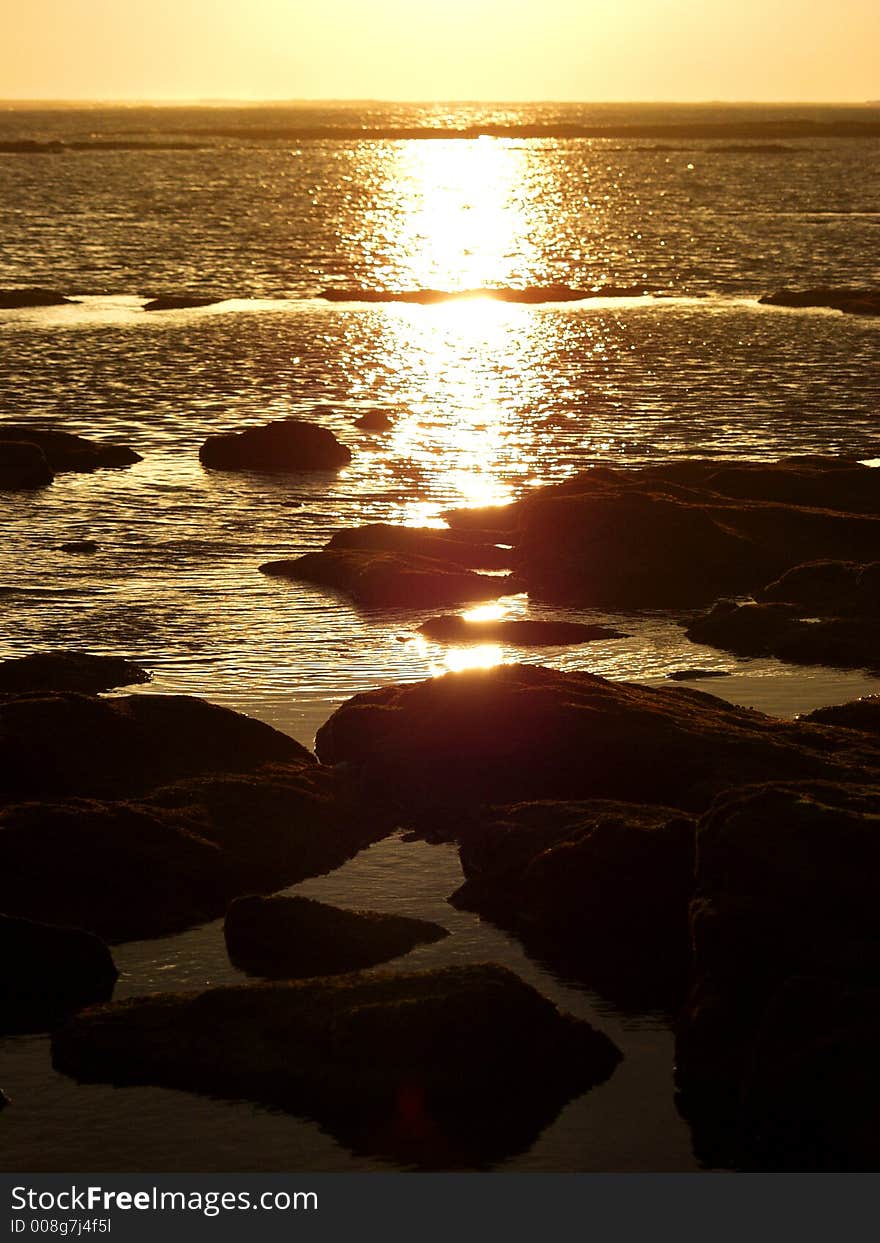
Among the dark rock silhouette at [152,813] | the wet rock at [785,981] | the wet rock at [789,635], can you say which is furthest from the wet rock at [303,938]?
the wet rock at [789,635]

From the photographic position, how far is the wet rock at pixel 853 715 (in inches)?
972

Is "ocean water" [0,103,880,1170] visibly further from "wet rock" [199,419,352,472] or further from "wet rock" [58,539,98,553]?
"wet rock" [199,419,352,472]

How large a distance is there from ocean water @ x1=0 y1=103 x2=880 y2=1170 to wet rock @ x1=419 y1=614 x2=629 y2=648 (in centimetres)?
45

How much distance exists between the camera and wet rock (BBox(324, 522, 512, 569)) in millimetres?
36781

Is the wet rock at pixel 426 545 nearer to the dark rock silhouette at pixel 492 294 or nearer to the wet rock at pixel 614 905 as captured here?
the wet rock at pixel 614 905

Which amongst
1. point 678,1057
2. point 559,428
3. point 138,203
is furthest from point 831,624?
point 138,203

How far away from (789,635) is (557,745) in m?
8.86

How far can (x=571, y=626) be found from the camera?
106 ft

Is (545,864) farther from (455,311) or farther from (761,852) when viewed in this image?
(455,311)

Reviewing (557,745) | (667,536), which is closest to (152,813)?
(557,745)

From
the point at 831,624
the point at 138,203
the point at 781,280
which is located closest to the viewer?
the point at 831,624

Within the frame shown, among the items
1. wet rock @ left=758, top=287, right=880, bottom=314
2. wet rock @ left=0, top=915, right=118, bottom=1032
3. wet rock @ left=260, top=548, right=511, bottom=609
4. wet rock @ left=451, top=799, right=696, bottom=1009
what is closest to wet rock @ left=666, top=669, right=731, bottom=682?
wet rock @ left=260, top=548, right=511, bottom=609

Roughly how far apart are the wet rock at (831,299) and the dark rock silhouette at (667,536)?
48757mm

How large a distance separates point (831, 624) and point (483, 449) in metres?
22.2
